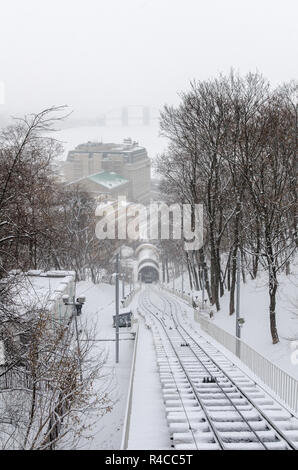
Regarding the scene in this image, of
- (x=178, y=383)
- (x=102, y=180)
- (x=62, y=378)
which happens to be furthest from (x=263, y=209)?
(x=102, y=180)

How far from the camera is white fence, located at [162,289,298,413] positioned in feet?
48.4

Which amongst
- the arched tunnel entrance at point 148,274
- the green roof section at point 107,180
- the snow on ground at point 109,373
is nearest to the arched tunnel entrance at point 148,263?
the arched tunnel entrance at point 148,274

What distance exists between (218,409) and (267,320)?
1421 centimetres

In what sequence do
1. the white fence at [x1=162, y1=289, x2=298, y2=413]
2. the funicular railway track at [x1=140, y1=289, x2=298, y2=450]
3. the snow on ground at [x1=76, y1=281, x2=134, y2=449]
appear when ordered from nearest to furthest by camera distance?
1. the funicular railway track at [x1=140, y1=289, x2=298, y2=450]
2. the white fence at [x1=162, y1=289, x2=298, y2=413]
3. the snow on ground at [x1=76, y1=281, x2=134, y2=449]

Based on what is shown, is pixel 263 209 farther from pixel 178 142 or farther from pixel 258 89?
pixel 178 142

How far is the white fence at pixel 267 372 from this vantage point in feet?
48.4

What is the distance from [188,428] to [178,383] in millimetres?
4452

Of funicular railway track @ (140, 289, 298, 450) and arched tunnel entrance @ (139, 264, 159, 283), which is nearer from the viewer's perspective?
funicular railway track @ (140, 289, 298, 450)

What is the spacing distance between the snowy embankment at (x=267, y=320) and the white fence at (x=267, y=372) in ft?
6.89

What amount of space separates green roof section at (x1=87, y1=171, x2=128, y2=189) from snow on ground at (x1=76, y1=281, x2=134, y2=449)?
109 metres

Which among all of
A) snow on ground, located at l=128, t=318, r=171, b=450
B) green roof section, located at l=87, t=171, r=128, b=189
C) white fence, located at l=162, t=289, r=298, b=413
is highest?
green roof section, located at l=87, t=171, r=128, b=189

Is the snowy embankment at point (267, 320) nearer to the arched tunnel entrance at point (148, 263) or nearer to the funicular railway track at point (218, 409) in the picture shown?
the funicular railway track at point (218, 409)

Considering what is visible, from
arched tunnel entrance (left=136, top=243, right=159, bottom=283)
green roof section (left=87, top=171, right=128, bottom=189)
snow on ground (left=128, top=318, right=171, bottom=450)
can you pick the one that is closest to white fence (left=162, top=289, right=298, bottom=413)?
snow on ground (left=128, top=318, right=171, bottom=450)

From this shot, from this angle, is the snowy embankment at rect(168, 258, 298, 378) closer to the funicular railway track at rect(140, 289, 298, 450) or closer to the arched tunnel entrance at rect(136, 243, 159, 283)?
the funicular railway track at rect(140, 289, 298, 450)
